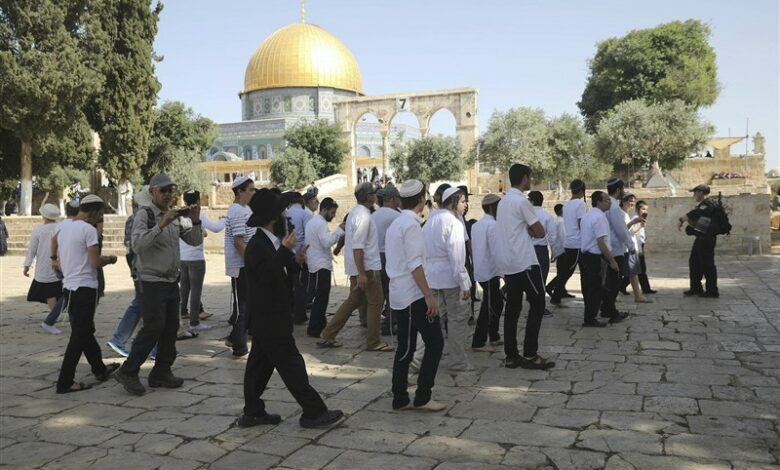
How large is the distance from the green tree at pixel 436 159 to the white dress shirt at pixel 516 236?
36691 millimetres

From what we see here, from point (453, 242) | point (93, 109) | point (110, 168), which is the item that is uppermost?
point (93, 109)

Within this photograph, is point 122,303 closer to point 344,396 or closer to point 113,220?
point 344,396

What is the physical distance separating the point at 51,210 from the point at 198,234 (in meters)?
3.26

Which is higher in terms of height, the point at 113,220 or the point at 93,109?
the point at 93,109

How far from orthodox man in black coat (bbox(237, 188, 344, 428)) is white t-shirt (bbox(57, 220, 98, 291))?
1940 millimetres

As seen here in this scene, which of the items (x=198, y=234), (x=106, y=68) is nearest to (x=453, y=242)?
(x=198, y=234)

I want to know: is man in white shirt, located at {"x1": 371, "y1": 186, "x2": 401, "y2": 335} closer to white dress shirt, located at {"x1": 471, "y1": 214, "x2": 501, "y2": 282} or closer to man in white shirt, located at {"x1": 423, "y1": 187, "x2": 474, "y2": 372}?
white dress shirt, located at {"x1": 471, "y1": 214, "x2": 501, "y2": 282}

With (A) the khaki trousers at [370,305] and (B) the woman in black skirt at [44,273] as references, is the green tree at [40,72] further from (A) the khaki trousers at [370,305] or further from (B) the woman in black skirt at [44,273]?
(A) the khaki trousers at [370,305]

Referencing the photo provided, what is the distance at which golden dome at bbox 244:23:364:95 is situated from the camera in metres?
61.7

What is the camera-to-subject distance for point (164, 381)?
5234mm

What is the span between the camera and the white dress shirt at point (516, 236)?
5.24 metres

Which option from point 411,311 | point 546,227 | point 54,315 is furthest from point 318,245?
point 54,315

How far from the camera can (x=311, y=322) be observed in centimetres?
713

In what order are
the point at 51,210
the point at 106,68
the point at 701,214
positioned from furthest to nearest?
the point at 106,68 < the point at 701,214 < the point at 51,210
